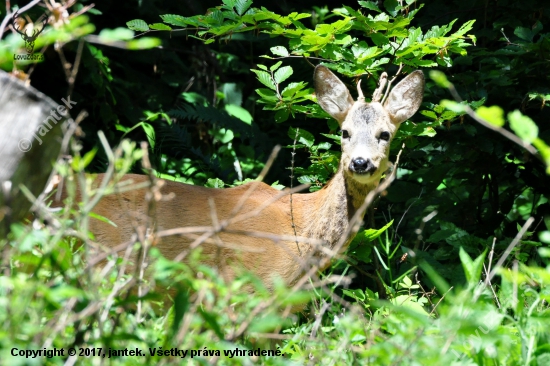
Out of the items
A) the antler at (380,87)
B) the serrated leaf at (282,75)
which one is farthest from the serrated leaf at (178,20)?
the antler at (380,87)

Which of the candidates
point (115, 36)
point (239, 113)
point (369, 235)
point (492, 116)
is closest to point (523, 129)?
point (492, 116)

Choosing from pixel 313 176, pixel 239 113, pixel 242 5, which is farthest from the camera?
pixel 239 113

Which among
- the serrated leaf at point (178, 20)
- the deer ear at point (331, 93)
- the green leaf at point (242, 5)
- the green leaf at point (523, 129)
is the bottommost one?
the deer ear at point (331, 93)

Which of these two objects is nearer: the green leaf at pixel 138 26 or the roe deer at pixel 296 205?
the roe deer at pixel 296 205

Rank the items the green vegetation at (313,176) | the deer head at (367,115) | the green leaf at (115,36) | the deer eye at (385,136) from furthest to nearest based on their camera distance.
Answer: the deer eye at (385,136)
the deer head at (367,115)
the green vegetation at (313,176)
the green leaf at (115,36)

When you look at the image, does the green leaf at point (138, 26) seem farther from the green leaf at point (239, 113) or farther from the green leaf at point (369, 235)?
the green leaf at point (239, 113)

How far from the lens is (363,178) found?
4.81 meters

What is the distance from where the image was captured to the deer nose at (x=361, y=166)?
4.78 meters

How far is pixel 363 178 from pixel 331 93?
31.2 inches

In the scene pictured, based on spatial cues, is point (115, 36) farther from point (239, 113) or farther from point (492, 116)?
point (239, 113)

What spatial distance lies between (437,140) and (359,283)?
52.7 inches

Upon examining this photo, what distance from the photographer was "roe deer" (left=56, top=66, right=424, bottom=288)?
15.8 feet

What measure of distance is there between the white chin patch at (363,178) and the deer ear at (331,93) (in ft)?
2.16

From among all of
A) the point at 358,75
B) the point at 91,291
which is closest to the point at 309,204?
the point at 358,75
